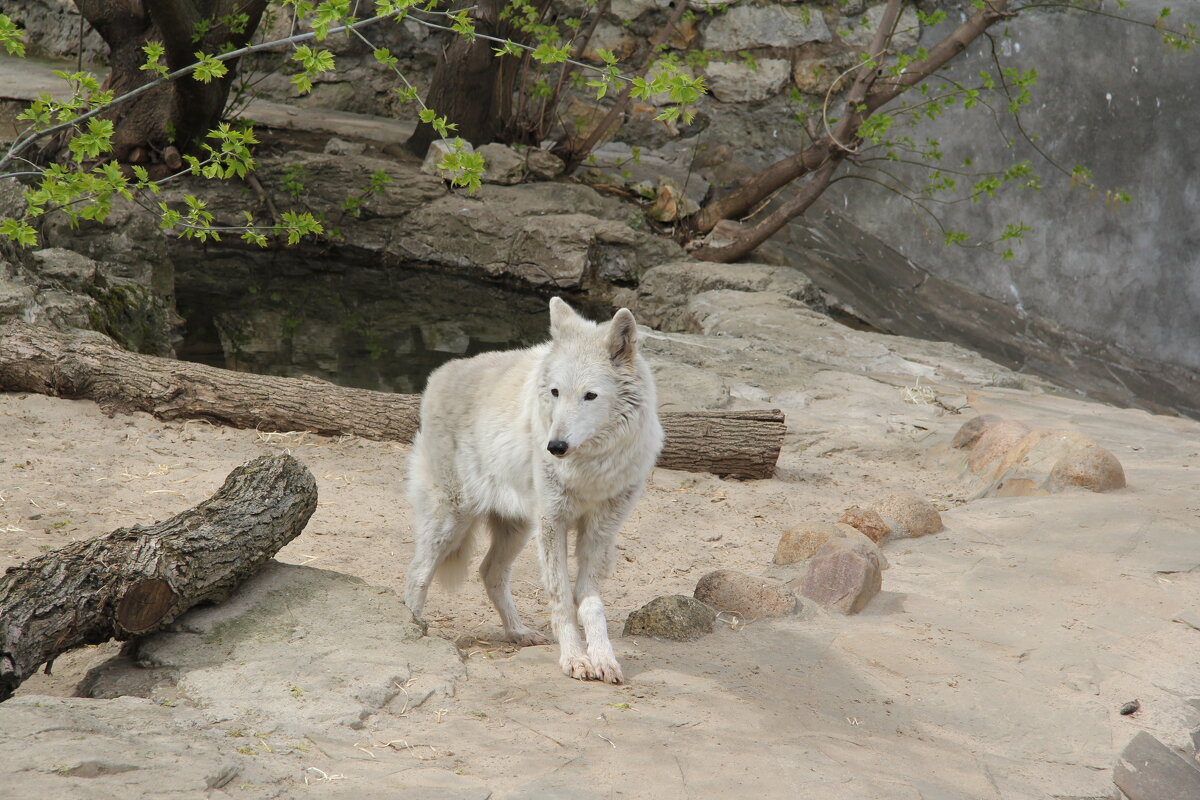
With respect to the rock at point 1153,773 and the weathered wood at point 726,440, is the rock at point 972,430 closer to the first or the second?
the weathered wood at point 726,440

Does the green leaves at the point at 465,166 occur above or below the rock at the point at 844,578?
above

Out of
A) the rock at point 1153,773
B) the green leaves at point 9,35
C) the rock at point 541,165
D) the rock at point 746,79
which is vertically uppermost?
the rock at point 746,79

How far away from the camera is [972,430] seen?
266 inches

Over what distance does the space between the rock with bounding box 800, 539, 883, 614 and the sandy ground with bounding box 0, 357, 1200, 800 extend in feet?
0.31

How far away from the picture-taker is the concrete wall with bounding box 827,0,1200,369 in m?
13.0

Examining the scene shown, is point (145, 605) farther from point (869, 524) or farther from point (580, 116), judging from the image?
point (580, 116)

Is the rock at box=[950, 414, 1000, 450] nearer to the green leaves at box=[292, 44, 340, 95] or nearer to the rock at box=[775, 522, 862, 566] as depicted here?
the rock at box=[775, 522, 862, 566]

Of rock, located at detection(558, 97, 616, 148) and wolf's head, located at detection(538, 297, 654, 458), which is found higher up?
rock, located at detection(558, 97, 616, 148)

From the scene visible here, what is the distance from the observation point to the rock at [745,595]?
13.7ft

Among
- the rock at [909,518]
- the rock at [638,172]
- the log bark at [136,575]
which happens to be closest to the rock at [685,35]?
the rock at [638,172]

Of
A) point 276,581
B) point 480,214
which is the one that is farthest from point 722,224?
point 276,581

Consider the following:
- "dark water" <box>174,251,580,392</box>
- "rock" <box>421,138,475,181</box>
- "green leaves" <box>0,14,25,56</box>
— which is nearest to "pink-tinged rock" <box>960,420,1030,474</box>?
"dark water" <box>174,251,580,392</box>

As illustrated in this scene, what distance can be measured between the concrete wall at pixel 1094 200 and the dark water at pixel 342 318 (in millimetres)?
6388

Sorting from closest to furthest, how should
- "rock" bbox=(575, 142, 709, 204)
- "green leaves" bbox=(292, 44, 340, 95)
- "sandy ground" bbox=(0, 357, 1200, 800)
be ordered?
"sandy ground" bbox=(0, 357, 1200, 800), "green leaves" bbox=(292, 44, 340, 95), "rock" bbox=(575, 142, 709, 204)
